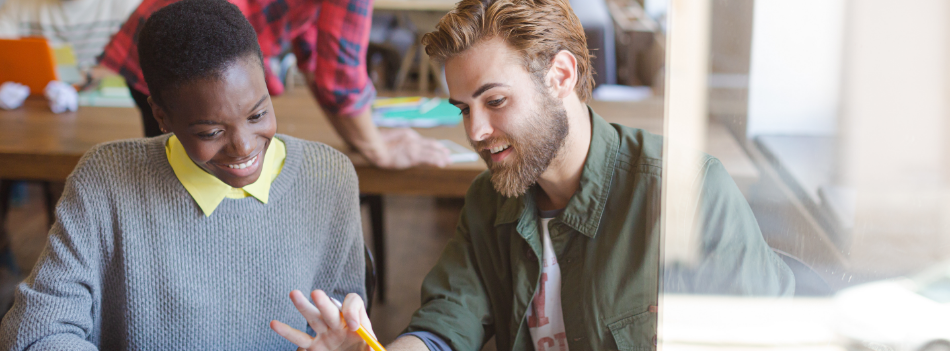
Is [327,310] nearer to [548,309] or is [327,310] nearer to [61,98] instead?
[548,309]

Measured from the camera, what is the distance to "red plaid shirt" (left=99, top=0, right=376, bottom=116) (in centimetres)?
131

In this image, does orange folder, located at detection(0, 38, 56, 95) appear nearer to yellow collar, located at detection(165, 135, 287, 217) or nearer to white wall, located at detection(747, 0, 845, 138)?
yellow collar, located at detection(165, 135, 287, 217)

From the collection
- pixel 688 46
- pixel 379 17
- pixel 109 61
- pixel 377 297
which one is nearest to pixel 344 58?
pixel 109 61

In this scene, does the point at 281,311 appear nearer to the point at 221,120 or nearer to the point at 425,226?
the point at 221,120

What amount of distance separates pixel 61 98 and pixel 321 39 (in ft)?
3.83

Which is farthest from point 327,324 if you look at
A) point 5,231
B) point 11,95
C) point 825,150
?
point 5,231

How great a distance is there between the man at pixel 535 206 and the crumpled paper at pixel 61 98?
1.56 meters

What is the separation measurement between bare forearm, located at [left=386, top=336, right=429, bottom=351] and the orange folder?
1.77 meters

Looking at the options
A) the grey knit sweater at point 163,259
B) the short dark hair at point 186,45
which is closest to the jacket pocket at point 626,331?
the grey knit sweater at point 163,259

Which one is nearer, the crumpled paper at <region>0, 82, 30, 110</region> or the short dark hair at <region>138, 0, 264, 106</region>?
the short dark hair at <region>138, 0, 264, 106</region>

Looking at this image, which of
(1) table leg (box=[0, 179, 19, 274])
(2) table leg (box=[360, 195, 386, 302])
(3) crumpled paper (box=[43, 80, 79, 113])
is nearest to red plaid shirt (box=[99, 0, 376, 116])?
(2) table leg (box=[360, 195, 386, 302])

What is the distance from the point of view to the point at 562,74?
94cm

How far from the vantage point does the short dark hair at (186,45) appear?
0.79 m

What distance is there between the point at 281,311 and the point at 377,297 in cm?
145
